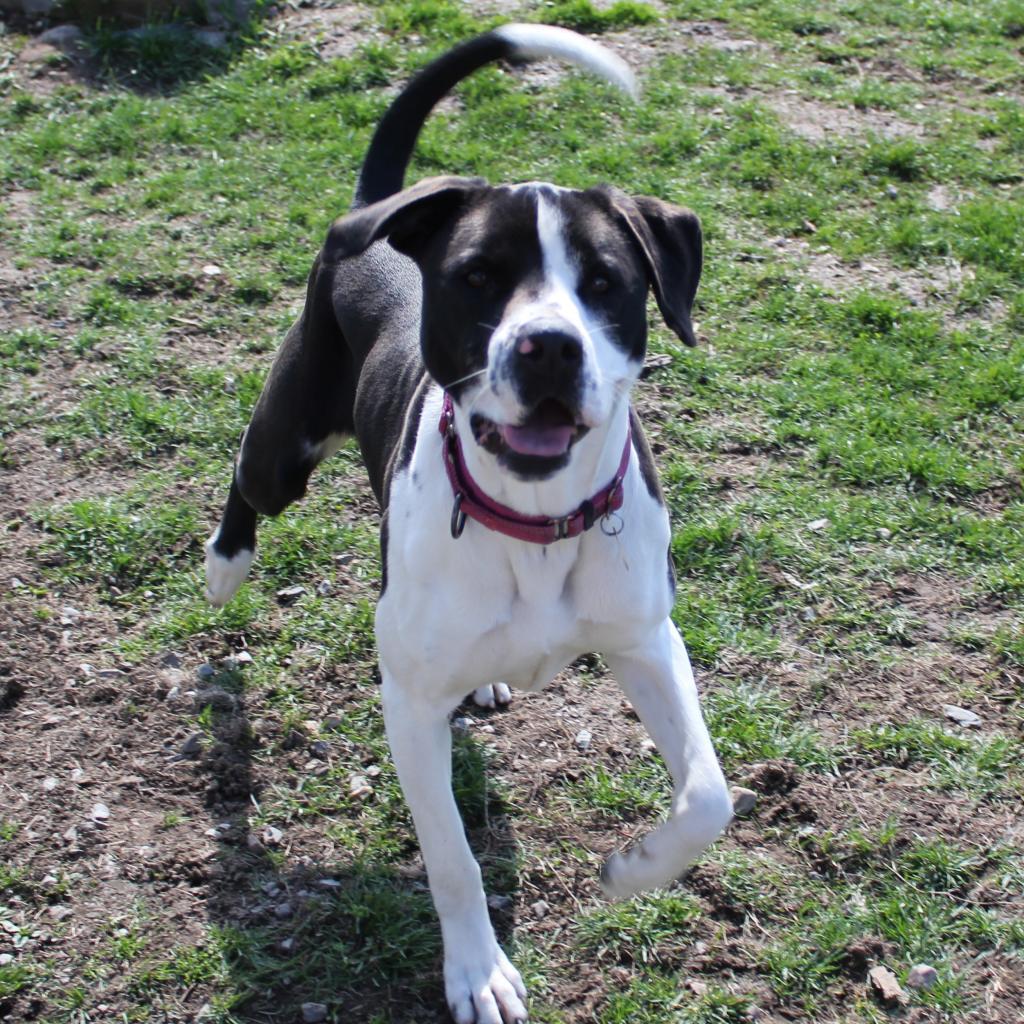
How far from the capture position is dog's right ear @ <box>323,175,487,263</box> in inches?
119

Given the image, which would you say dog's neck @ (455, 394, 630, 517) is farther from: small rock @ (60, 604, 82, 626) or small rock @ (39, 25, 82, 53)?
small rock @ (39, 25, 82, 53)

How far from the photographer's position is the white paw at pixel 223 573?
4.41m

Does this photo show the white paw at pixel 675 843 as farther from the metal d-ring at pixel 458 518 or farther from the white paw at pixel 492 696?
the white paw at pixel 492 696

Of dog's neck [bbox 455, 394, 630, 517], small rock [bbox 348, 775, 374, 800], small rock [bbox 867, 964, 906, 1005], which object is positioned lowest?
small rock [bbox 348, 775, 374, 800]

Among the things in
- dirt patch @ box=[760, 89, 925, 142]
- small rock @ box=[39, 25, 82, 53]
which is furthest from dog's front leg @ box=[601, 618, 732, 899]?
small rock @ box=[39, 25, 82, 53]

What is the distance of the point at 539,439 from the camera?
2.79m

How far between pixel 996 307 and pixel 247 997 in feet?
14.0

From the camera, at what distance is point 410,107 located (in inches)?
165

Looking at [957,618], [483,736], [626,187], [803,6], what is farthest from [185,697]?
[803,6]

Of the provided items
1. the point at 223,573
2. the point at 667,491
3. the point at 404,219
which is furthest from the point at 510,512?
the point at 667,491

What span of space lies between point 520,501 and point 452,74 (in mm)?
1611

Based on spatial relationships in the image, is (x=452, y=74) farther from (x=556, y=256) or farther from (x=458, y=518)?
(x=458, y=518)

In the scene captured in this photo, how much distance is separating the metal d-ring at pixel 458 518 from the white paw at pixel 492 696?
1175 millimetres

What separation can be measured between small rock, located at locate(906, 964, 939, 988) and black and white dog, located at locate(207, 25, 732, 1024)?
0.66m
